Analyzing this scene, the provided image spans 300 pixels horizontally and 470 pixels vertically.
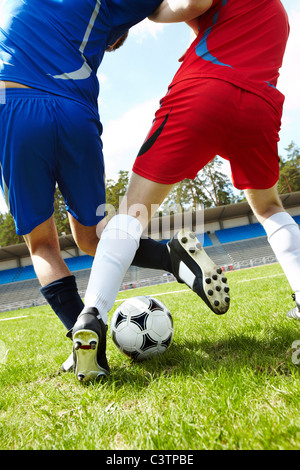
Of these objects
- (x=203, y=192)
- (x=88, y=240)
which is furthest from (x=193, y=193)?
(x=88, y=240)

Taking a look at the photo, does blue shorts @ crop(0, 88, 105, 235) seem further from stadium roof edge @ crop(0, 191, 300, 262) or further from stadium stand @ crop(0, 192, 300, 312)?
stadium roof edge @ crop(0, 191, 300, 262)

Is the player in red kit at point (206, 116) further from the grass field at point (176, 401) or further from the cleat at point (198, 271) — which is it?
the grass field at point (176, 401)

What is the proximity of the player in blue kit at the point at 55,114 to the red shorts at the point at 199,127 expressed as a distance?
0.53 meters

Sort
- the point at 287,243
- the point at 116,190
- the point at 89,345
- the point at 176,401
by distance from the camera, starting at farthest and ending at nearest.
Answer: the point at 116,190 < the point at 287,243 < the point at 89,345 < the point at 176,401

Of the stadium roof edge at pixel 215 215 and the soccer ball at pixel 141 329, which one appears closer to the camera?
the soccer ball at pixel 141 329

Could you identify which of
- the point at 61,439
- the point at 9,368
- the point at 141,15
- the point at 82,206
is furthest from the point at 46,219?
the point at 141,15

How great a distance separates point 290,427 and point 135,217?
117cm

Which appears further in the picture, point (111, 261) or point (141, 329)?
point (141, 329)

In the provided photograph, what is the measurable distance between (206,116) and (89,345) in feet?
4.12

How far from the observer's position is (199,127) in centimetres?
159

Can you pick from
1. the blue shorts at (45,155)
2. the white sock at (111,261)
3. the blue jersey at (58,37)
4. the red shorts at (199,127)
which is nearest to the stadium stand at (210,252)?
the blue shorts at (45,155)

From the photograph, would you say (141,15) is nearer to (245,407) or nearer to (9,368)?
(245,407)

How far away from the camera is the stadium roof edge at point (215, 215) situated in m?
29.2

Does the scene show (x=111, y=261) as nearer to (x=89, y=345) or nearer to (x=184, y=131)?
(x=89, y=345)
